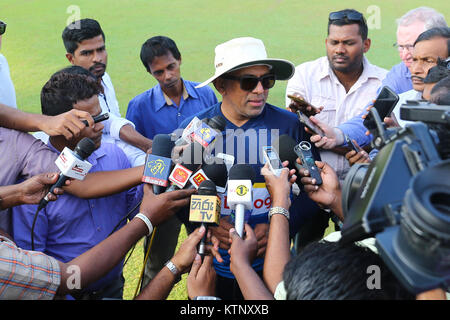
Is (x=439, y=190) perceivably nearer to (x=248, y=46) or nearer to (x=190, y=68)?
(x=248, y=46)

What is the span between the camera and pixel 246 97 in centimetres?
277

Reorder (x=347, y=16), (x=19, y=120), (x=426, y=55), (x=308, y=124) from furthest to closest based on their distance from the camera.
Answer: (x=347, y=16) < (x=426, y=55) < (x=308, y=124) < (x=19, y=120)

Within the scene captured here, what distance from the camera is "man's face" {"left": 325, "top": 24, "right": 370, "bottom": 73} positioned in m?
3.87

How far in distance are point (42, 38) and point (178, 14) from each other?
181 inches

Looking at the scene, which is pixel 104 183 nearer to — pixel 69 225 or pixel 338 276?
pixel 69 225

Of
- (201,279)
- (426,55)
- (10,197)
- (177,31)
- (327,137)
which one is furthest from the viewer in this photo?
(177,31)

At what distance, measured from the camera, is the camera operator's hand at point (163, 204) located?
7.43ft

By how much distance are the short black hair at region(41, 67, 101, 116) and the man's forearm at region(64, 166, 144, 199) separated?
0.44 m

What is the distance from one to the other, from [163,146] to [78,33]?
2.27 metres

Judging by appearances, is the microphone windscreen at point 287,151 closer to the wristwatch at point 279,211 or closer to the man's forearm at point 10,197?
the wristwatch at point 279,211

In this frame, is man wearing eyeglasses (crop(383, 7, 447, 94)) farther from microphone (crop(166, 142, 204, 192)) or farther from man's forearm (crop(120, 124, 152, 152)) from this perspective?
microphone (crop(166, 142, 204, 192))

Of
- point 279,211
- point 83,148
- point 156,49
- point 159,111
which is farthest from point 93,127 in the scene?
point 156,49

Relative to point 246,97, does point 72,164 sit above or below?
below

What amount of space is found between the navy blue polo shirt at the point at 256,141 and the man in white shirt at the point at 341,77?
3.24 feet
